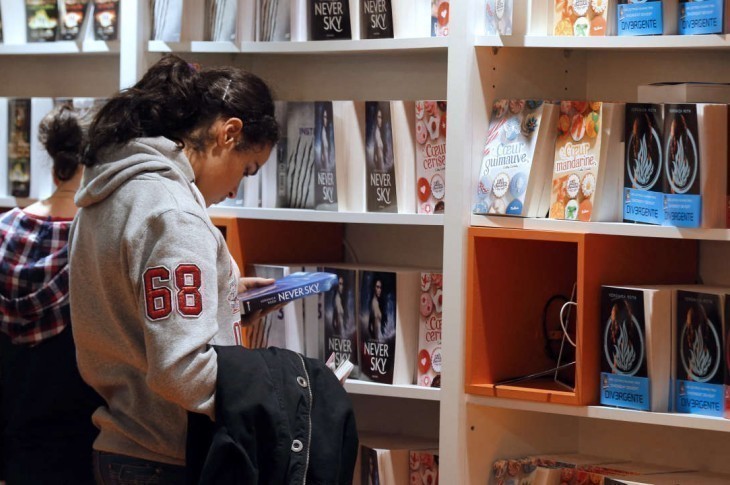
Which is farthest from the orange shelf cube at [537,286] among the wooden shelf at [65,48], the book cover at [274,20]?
the wooden shelf at [65,48]

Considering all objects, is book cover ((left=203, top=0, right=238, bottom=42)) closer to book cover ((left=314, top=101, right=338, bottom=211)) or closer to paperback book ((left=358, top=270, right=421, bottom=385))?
book cover ((left=314, top=101, right=338, bottom=211))

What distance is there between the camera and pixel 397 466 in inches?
103

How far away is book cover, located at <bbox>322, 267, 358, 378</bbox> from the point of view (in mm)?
2582

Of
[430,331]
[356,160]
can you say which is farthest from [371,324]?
[356,160]

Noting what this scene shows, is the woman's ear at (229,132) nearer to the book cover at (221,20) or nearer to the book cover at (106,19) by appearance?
the book cover at (221,20)

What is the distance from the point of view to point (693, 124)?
213cm

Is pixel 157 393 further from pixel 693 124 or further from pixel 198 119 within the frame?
pixel 693 124

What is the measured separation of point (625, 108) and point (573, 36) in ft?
→ 0.64

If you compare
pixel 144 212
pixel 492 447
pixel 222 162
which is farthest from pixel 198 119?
pixel 492 447

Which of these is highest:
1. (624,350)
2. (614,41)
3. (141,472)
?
(614,41)

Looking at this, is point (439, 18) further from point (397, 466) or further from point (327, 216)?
point (397, 466)

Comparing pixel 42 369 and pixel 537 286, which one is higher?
pixel 537 286

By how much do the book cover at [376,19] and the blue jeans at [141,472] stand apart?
1192 mm

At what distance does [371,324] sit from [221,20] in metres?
0.86
